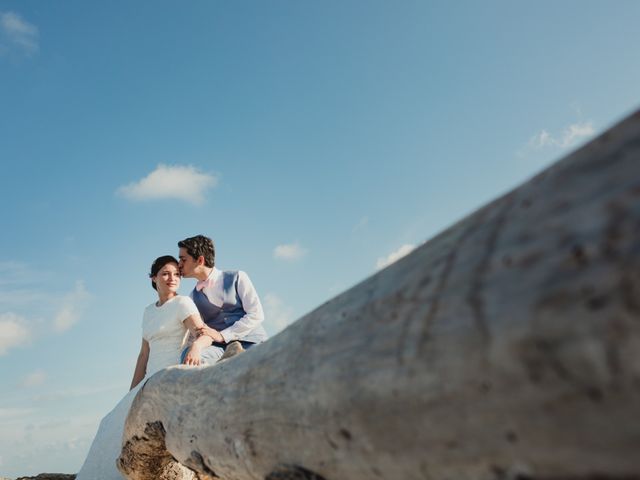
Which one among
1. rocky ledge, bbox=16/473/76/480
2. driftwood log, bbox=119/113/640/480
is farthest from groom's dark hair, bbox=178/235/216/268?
driftwood log, bbox=119/113/640/480

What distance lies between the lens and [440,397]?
1265mm

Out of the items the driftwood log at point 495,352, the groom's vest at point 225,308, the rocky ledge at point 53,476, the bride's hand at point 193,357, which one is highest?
the groom's vest at point 225,308

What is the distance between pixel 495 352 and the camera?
3.76ft

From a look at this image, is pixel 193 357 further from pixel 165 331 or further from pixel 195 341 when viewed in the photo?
pixel 165 331

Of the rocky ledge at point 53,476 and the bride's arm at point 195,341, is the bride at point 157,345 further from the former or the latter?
the rocky ledge at point 53,476

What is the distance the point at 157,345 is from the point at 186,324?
34 centimetres

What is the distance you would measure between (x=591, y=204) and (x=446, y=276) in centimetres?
38

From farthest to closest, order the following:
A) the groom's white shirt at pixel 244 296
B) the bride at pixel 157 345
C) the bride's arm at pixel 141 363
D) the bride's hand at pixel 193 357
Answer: the groom's white shirt at pixel 244 296
the bride's arm at pixel 141 363
the bride's hand at pixel 193 357
the bride at pixel 157 345

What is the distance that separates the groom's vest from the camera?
5.77 m

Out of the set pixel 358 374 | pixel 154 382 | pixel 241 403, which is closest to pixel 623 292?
pixel 358 374

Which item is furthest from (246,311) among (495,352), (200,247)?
(495,352)

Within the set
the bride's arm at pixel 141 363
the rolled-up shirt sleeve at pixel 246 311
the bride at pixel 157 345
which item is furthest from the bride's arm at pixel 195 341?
the bride's arm at pixel 141 363

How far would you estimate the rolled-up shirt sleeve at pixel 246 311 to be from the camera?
17.8 feet

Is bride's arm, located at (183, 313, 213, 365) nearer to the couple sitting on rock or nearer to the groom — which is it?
the couple sitting on rock
